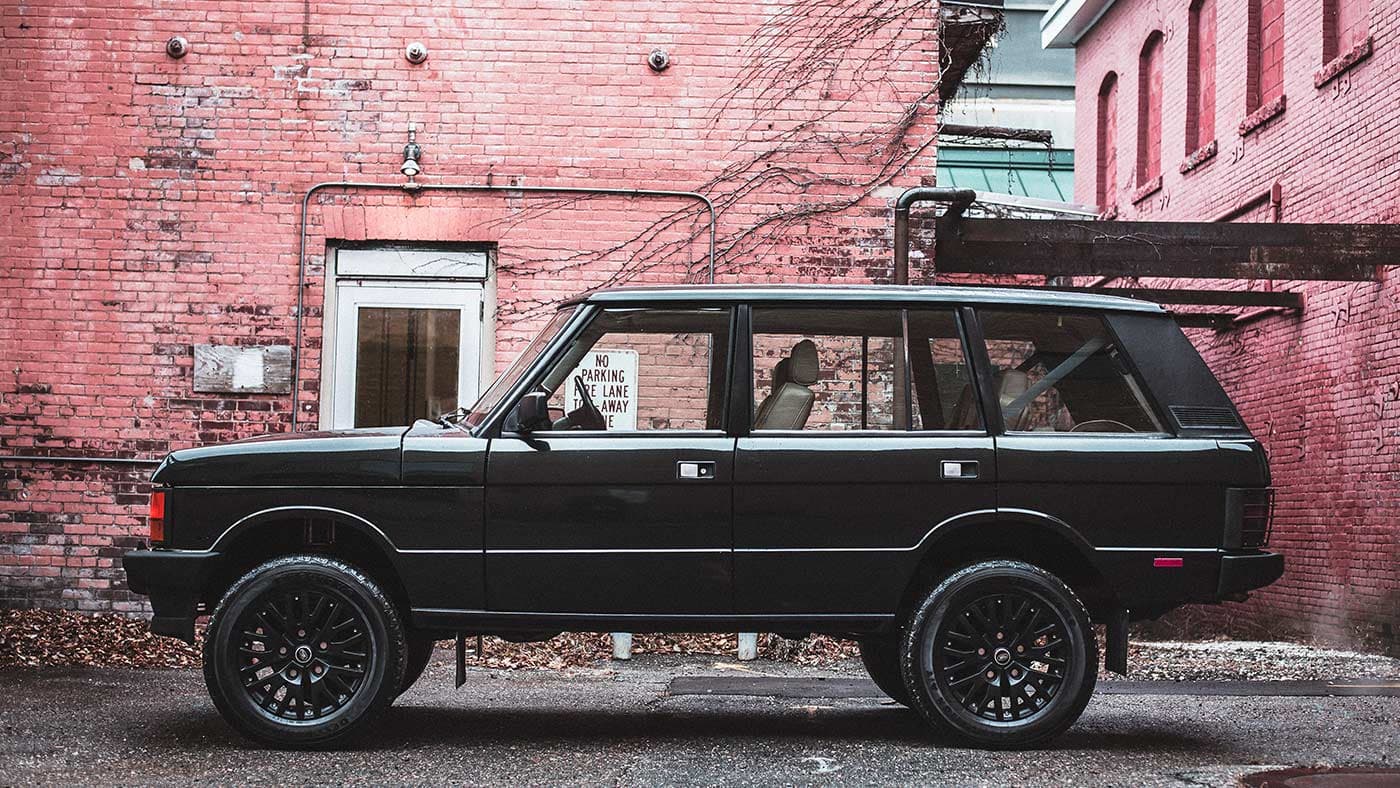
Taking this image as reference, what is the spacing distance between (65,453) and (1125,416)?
7868 mm

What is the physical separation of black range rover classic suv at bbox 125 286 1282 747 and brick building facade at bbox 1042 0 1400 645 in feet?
23.3

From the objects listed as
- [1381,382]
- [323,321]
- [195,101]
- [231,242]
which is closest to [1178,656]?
[1381,382]

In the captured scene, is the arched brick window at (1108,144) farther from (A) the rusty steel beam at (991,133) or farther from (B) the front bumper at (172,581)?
(B) the front bumper at (172,581)

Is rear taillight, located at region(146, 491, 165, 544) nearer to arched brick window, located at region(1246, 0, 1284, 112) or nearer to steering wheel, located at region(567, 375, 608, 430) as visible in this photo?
steering wheel, located at region(567, 375, 608, 430)

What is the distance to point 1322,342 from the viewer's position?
13727 millimetres

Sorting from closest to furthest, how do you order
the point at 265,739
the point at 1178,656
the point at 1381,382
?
the point at 265,739 < the point at 1178,656 < the point at 1381,382

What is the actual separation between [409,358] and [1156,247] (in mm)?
5649

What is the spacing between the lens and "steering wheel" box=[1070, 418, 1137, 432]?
21.1 feet

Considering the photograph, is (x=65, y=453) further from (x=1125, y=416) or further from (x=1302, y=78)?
(x=1302, y=78)

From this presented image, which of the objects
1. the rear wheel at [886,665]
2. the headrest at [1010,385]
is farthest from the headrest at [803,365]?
the rear wheel at [886,665]

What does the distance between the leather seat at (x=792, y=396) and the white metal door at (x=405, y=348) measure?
203 inches

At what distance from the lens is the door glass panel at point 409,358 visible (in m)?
11.2

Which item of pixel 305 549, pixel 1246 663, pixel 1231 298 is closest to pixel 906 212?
pixel 1246 663

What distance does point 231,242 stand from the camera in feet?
36.5
